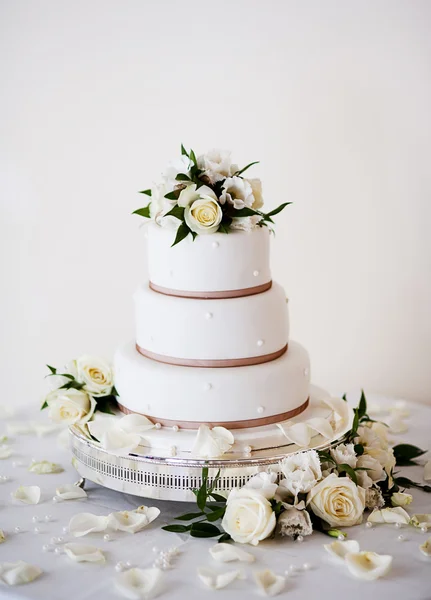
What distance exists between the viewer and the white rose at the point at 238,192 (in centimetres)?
292

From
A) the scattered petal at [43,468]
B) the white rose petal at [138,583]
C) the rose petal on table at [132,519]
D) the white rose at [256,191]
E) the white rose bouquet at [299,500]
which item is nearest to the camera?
the white rose petal at [138,583]

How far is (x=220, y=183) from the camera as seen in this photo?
2969 mm

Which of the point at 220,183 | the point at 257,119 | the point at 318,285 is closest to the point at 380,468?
the point at 220,183

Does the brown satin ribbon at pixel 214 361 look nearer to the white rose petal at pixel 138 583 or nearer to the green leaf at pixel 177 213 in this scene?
the green leaf at pixel 177 213

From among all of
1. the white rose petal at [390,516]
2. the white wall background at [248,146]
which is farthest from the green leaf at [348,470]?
the white wall background at [248,146]

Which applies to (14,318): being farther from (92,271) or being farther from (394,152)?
(394,152)

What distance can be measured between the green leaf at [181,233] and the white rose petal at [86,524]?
982mm

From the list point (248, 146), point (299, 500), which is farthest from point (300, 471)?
point (248, 146)

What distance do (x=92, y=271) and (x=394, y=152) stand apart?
1.90 metres

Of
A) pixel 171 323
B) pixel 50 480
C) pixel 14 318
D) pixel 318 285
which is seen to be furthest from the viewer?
pixel 14 318

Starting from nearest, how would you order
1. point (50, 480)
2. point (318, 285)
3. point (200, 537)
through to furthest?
point (200, 537), point (50, 480), point (318, 285)

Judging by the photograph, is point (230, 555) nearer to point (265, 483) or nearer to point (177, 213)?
point (265, 483)

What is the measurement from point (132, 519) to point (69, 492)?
1.17 ft

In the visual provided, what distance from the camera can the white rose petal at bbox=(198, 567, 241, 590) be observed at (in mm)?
2383
